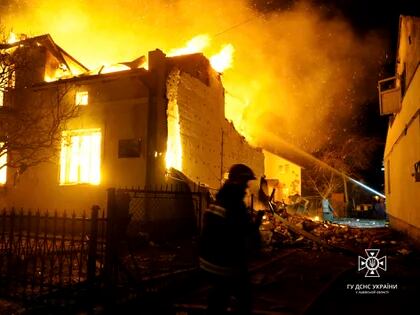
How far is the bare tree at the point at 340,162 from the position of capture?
39.4 m

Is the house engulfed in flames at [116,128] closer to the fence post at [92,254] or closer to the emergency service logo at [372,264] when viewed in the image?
the fence post at [92,254]

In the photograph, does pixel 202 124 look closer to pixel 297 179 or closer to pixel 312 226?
pixel 312 226

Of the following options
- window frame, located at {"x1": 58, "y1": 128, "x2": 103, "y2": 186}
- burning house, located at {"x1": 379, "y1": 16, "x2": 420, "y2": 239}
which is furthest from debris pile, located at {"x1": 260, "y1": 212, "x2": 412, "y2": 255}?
window frame, located at {"x1": 58, "y1": 128, "x2": 103, "y2": 186}

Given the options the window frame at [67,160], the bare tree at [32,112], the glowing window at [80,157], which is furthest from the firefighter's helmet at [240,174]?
the glowing window at [80,157]

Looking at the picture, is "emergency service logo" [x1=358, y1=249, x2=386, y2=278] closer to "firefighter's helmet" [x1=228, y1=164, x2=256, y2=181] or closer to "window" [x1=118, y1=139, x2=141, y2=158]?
"firefighter's helmet" [x1=228, y1=164, x2=256, y2=181]

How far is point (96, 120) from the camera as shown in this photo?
43.4 feet

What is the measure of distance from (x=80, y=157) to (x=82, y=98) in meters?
2.42

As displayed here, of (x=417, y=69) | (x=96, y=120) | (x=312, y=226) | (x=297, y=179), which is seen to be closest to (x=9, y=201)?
(x=96, y=120)

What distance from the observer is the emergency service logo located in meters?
7.99

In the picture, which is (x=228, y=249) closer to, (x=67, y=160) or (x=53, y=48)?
(x=67, y=160)

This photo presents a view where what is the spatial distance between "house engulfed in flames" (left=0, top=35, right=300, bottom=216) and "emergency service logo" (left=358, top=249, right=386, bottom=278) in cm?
689

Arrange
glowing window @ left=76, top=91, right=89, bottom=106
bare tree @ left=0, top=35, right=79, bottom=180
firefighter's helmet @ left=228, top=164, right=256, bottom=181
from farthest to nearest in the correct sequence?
glowing window @ left=76, top=91, right=89, bottom=106
bare tree @ left=0, top=35, right=79, bottom=180
firefighter's helmet @ left=228, top=164, right=256, bottom=181

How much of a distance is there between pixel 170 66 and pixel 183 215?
18.7 feet

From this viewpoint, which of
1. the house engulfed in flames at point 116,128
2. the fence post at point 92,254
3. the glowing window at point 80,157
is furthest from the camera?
the glowing window at point 80,157
